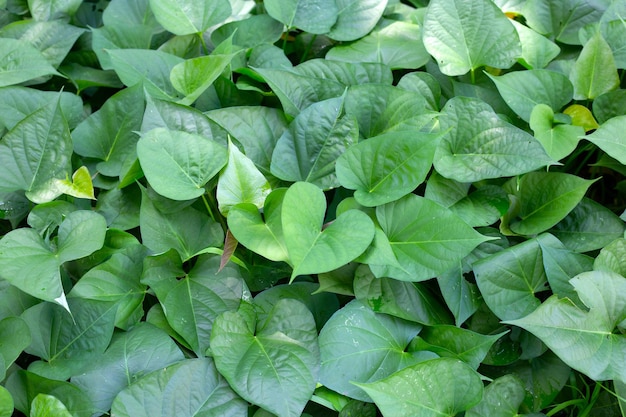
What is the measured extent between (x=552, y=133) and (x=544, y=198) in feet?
0.40

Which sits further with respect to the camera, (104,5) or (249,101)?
(104,5)

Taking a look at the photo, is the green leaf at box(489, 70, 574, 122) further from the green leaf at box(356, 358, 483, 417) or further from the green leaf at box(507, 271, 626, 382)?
the green leaf at box(356, 358, 483, 417)

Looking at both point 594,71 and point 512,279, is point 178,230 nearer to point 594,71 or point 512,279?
point 512,279

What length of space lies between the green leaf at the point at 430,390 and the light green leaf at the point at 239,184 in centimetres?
37

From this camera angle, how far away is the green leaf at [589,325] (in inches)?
35.9

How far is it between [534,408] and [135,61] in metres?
1.00

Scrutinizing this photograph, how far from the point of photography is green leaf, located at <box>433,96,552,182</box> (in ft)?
3.56

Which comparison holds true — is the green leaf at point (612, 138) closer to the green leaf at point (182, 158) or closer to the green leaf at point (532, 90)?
the green leaf at point (532, 90)

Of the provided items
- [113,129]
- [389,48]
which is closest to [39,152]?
[113,129]

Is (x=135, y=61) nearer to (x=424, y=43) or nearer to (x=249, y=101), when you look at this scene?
(x=249, y=101)

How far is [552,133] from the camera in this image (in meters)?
1.17

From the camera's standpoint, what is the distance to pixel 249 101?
1.31m

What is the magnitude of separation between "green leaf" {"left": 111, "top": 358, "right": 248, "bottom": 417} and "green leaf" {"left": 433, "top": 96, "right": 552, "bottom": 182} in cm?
51

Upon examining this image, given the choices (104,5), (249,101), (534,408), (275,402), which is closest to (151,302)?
(275,402)
